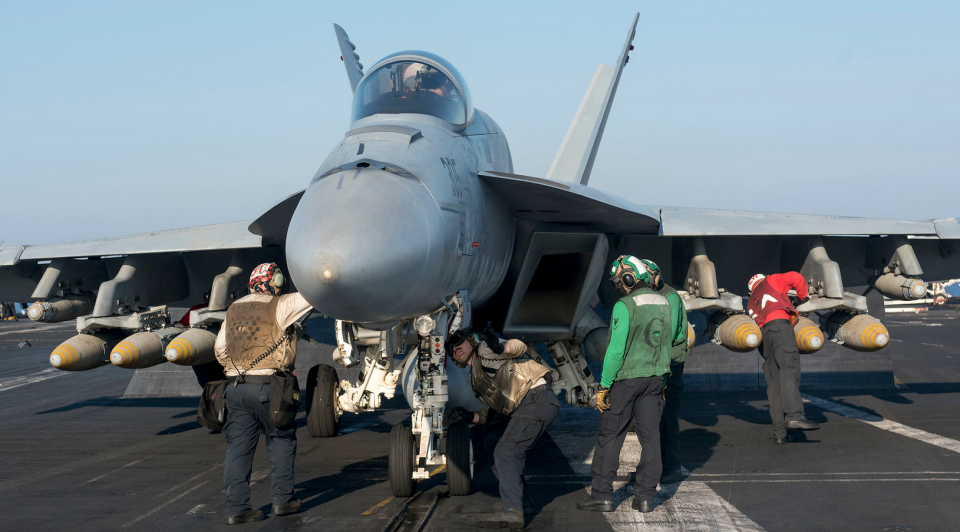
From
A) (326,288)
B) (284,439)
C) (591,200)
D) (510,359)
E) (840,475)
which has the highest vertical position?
(591,200)

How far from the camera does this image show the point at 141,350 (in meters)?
8.67

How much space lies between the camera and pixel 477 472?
7.21 metres

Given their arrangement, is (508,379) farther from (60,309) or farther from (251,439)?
(60,309)

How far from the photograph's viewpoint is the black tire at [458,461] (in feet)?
20.5

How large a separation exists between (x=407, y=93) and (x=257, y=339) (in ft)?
8.37

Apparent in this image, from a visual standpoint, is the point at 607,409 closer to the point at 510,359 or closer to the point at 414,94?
the point at 510,359

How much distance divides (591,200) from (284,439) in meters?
3.38

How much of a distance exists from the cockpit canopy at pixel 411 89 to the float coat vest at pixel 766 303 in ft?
14.0

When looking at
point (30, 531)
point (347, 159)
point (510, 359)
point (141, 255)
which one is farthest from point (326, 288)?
point (141, 255)

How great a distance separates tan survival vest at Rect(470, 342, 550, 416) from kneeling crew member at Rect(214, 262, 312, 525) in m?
1.52

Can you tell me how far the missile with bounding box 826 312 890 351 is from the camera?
867 centimetres

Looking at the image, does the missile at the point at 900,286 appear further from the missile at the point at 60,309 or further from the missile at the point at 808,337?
the missile at the point at 60,309

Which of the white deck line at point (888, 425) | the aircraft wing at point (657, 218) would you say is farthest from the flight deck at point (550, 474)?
the aircraft wing at point (657, 218)

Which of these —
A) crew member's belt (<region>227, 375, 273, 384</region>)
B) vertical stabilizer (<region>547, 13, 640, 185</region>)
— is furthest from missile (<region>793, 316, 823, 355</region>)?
crew member's belt (<region>227, 375, 273, 384</region>)
